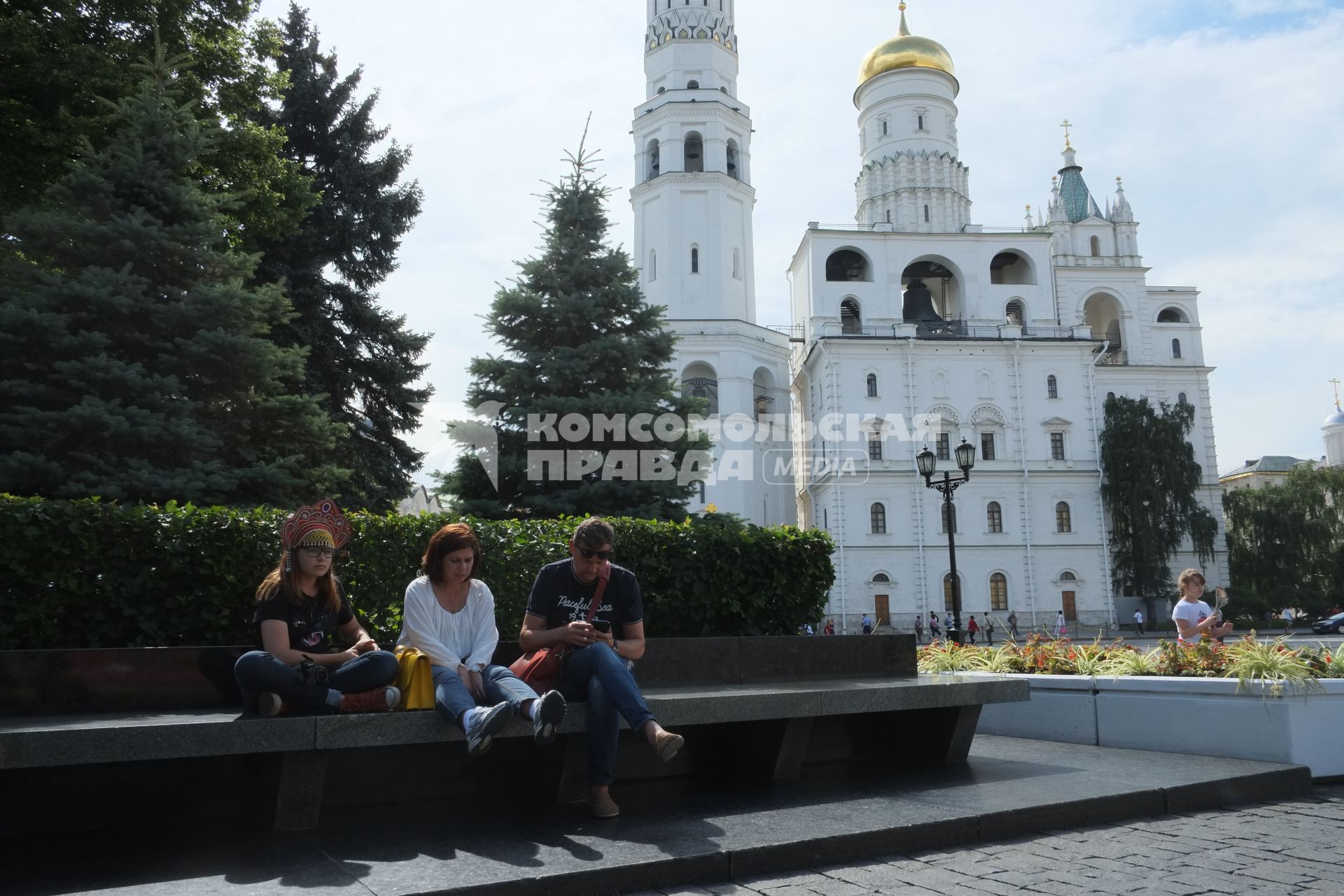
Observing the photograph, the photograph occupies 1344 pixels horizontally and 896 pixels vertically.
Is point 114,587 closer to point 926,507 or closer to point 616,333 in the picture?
point 616,333

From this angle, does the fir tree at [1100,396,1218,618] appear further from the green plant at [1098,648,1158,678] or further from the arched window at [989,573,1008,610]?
the green plant at [1098,648,1158,678]

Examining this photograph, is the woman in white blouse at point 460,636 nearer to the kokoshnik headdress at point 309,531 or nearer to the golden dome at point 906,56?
the kokoshnik headdress at point 309,531

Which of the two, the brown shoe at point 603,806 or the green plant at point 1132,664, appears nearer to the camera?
the brown shoe at point 603,806

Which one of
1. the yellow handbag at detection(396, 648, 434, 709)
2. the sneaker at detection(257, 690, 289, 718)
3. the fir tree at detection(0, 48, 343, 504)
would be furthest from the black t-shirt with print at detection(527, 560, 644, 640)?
the fir tree at detection(0, 48, 343, 504)

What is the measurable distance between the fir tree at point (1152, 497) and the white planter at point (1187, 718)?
4326cm

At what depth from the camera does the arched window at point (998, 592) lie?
4856 cm

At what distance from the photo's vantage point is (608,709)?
522cm

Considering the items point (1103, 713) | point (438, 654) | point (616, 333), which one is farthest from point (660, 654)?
point (616, 333)

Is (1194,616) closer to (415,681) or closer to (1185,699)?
(1185,699)

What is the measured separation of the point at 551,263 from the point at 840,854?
629 inches

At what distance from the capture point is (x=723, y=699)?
575 centimetres

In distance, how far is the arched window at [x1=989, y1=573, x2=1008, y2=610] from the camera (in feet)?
159

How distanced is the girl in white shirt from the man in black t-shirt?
534cm

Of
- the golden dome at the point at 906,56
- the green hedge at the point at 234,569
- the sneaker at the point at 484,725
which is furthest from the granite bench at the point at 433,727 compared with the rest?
the golden dome at the point at 906,56
